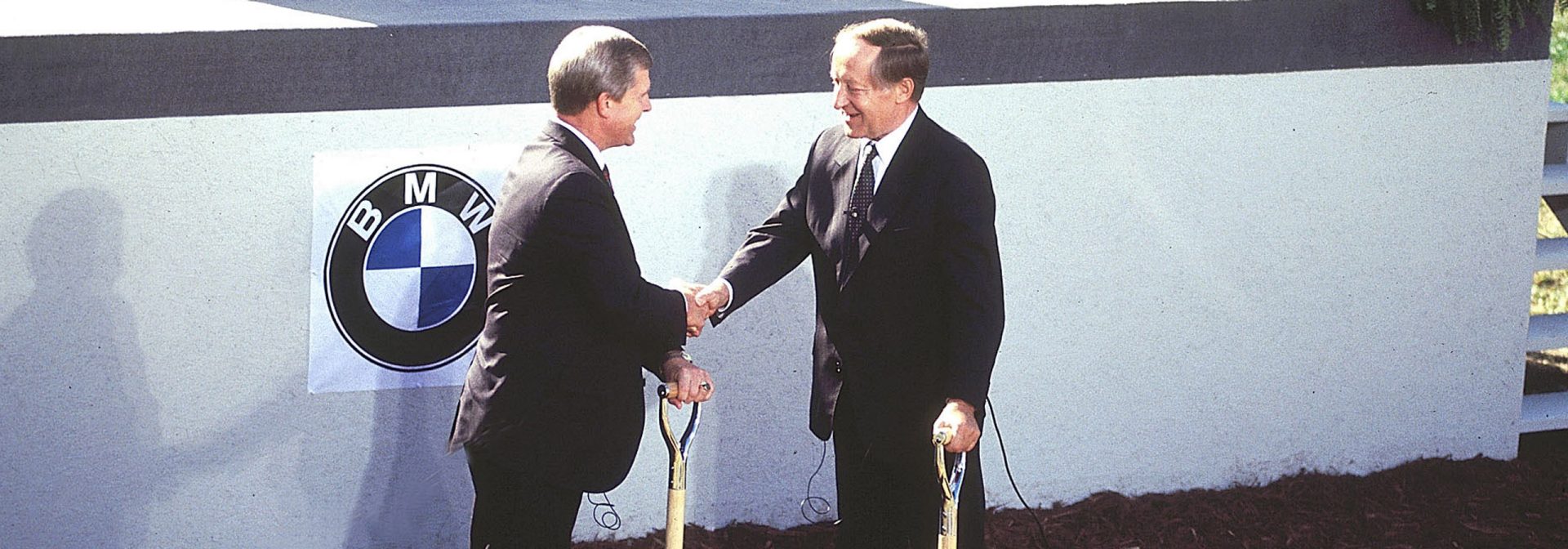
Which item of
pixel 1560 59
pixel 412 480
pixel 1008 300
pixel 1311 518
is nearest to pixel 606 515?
pixel 412 480

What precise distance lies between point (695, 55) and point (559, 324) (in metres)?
1.45

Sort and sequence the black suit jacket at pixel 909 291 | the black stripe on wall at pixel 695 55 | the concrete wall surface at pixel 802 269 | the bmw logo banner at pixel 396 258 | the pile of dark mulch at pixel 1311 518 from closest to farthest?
1. the black suit jacket at pixel 909 291
2. the black stripe on wall at pixel 695 55
3. the concrete wall surface at pixel 802 269
4. the bmw logo banner at pixel 396 258
5. the pile of dark mulch at pixel 1311 518

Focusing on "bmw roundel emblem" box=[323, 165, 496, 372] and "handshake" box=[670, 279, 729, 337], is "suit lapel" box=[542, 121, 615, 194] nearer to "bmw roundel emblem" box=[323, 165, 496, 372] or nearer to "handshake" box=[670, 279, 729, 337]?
"handshake" box=[670, 279, 729, 337]

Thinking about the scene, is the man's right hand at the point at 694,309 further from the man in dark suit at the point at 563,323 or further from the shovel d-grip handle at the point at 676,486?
the shovel d-grip handle at the point at 676,486

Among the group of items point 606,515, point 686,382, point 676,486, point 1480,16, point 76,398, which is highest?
point 1480,16

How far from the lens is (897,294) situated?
4363mm

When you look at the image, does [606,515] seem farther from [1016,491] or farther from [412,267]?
[1016,491]

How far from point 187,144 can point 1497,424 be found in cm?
457

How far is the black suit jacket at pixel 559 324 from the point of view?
159 inches

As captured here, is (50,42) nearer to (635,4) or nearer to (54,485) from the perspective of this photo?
(54,485)

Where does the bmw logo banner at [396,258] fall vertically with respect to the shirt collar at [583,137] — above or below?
below

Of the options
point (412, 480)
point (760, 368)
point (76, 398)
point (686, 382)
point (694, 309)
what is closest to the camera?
point (686, 382)

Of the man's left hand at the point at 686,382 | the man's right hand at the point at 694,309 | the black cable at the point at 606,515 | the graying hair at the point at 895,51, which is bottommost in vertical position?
the black cable at the point at 606,515

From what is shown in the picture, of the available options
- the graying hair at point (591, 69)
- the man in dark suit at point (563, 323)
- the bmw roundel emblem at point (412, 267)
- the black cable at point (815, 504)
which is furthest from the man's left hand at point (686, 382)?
the black cable at point (815, 504)
